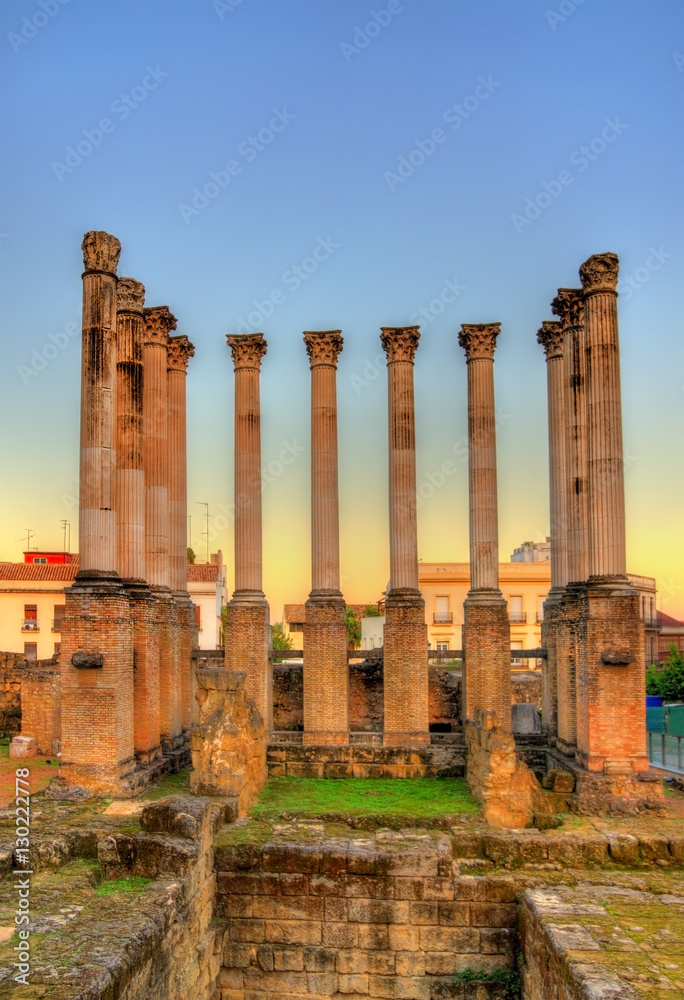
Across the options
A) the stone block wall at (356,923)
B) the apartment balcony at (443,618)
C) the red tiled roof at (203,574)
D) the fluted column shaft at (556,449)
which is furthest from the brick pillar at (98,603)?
the red tiled roof at (203,574)

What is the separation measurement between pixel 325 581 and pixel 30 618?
28500 millimetres

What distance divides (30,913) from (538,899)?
6.03 m

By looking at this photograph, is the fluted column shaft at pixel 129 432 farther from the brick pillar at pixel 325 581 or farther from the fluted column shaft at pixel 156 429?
the brick pillar at pixel 325 581

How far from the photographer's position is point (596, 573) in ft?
51.9

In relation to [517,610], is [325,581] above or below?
above

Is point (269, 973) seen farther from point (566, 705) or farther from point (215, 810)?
point (566, 705)

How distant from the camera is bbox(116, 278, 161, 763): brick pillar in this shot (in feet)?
54.7

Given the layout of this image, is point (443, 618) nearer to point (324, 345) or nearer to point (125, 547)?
point (324, 345)

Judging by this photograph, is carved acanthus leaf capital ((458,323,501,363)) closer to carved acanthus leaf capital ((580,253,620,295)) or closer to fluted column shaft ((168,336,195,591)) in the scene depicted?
carved acanthus leaf capital ((580,253,620,295))

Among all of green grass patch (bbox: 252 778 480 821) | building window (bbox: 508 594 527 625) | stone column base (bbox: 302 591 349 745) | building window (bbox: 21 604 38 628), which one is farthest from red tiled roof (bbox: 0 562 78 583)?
green grass patch (bbox: 252 778 480 821)

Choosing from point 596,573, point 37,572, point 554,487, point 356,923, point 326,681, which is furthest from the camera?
point 37,572

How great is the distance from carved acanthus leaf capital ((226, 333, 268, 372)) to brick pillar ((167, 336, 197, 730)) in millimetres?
1292

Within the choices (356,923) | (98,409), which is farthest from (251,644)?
(356,923)

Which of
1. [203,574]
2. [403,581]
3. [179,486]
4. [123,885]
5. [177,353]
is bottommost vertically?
[123,885]
